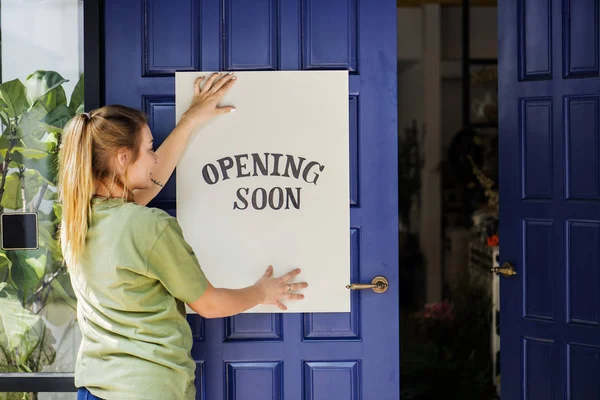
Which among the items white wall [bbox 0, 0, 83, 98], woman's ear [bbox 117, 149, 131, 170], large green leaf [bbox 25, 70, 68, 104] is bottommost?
woman's ear [bbox 117, 149, 131, 170]

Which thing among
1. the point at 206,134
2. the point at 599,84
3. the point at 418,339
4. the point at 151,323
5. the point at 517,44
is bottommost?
the point at 418,339

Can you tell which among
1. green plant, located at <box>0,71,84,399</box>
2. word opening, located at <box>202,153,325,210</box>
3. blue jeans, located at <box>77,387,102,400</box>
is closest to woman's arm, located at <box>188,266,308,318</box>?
word opening, located at <box>202,153,325,210</box>

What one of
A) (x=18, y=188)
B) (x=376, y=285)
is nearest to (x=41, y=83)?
(x=18, y=188)

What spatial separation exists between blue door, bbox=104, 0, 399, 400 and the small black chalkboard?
1.82ft

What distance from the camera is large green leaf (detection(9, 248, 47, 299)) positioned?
290cm

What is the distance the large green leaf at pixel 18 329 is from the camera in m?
2.91

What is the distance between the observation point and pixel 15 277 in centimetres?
290

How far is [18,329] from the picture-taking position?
2.92 m

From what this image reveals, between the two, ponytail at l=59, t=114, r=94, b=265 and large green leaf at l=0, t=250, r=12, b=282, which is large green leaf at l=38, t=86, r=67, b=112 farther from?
ponytail at l=59, t=114, r=94, b=265

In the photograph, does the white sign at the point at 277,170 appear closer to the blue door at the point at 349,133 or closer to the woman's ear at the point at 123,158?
the blue door at the point at 349,133

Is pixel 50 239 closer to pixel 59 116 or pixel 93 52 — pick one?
pixel 59 116

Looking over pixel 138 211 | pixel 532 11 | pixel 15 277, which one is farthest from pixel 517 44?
pixel 15 277

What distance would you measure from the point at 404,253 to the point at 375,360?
15.3 feet

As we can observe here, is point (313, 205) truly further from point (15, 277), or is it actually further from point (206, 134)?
point (15, 277)
